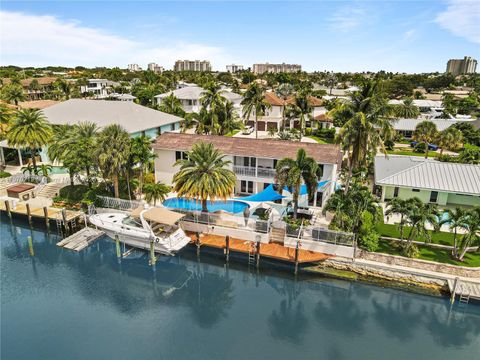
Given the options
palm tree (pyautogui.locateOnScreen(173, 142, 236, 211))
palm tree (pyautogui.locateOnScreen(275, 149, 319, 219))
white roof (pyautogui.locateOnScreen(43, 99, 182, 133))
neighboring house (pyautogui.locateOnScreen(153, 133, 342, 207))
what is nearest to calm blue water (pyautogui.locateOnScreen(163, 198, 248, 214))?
palm tree (pyautogui.locateOnScreen(173, 142, 236, 211))

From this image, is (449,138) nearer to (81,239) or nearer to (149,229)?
(149,229)

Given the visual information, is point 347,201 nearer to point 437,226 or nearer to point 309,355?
point 437,226

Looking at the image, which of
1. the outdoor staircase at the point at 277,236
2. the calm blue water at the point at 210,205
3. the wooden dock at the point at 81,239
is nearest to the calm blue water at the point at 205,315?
the wooden dock at the point at 81,239

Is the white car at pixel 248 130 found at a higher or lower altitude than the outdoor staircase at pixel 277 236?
higher

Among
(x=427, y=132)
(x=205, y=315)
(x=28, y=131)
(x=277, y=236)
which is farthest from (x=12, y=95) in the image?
(x=427, y=132)

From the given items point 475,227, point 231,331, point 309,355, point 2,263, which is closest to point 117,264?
point 2,263

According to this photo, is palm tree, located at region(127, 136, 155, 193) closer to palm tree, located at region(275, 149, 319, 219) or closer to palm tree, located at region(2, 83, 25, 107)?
palm tree, located at region(275, 149, 319, 219)

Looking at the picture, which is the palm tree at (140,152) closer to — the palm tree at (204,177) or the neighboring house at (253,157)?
the neighboring house at (253,157)
